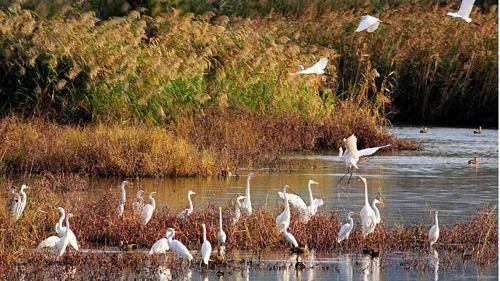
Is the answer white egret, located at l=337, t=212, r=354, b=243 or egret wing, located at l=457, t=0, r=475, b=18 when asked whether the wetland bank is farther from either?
egret wing, located at l=457, t=0, r=475, b=18

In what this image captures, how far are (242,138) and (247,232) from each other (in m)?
9.46

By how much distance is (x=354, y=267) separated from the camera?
12266 millimetres

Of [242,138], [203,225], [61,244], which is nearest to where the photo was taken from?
[61,244]

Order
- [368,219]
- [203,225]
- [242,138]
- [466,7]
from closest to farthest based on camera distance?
[203,225], [368,219], [466,7], [242,138]

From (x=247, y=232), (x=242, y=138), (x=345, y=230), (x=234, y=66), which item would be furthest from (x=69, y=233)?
(x=234, y=66)

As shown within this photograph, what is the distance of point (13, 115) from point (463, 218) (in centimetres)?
860

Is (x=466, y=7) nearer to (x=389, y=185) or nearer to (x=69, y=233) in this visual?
(x=69, y=233)

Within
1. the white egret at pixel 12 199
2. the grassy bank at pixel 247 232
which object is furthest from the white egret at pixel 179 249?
the white egret at pixel 12 199

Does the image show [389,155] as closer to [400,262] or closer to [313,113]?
[313,113]

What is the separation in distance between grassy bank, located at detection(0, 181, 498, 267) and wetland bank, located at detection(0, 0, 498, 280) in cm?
2

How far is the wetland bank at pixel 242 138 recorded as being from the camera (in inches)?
501

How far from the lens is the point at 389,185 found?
19094 millimetres

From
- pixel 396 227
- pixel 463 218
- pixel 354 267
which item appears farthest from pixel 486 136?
pixel 354 267

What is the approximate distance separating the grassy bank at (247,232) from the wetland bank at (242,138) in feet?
0.07
